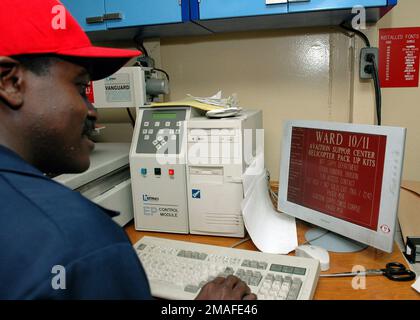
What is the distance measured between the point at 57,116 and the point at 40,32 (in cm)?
12

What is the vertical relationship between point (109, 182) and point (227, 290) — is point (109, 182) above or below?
above

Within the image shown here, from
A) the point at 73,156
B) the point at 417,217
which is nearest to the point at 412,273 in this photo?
the point at 417,217

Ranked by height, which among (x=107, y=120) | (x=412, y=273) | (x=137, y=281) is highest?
(x=107, y=120)

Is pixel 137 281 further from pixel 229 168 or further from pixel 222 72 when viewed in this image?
pixel 222 72

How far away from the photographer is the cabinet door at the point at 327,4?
1041 millimetres

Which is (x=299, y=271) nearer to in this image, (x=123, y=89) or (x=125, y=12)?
(x=123, y=89)

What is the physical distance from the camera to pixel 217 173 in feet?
3.52

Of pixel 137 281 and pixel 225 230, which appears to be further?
pixel 225 230

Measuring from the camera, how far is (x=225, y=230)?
43.0 inches

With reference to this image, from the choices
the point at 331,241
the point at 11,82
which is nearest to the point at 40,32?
the point at 11,82

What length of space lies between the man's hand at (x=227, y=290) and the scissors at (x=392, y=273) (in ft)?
0.82

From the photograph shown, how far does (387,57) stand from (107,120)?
1281 millimetres

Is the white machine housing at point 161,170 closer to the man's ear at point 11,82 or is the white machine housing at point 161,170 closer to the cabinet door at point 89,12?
the cabinet door at point 89,12

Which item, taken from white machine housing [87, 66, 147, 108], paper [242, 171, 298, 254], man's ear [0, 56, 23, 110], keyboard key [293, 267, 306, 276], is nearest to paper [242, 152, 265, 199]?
paper [242, 171, 298, 254]
